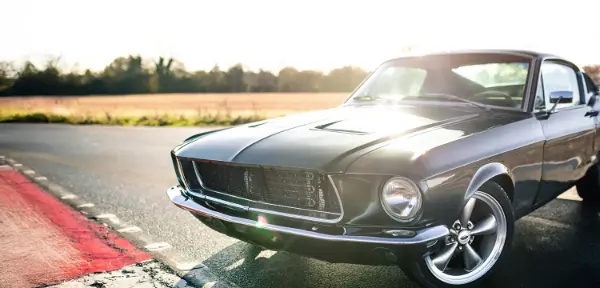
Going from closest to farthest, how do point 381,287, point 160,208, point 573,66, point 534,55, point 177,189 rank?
point 381,287 → point 177,189 → point 534,55 → point 573,66 → point 160,208

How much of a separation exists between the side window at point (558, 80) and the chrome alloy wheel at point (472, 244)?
4.07 ft

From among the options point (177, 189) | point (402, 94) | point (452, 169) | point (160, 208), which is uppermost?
point (402, 94)

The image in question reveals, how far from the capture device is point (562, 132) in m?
3.86

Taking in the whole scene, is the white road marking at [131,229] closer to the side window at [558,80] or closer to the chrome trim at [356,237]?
the chrome trim at [356,237]

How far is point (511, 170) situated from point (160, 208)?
357cm

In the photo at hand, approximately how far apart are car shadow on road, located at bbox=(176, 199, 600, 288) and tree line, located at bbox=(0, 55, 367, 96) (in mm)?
30328

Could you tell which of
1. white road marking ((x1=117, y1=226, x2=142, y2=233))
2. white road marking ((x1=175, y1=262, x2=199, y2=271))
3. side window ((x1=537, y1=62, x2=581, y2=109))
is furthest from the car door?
white road marking ((x1=117, y1=226, x2=142, y2=233))

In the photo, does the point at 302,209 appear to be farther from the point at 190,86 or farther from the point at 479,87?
the point at 190,86

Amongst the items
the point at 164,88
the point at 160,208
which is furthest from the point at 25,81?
the point at 160,208

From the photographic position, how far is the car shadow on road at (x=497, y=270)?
127 inches

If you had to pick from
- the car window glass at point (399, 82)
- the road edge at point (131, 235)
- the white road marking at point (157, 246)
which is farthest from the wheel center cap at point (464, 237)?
the white road marking at point (157, 246)

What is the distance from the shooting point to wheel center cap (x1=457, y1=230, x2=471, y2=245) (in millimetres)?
2904

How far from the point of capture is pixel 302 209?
276 cm

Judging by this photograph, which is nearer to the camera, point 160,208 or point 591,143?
point 591,143
